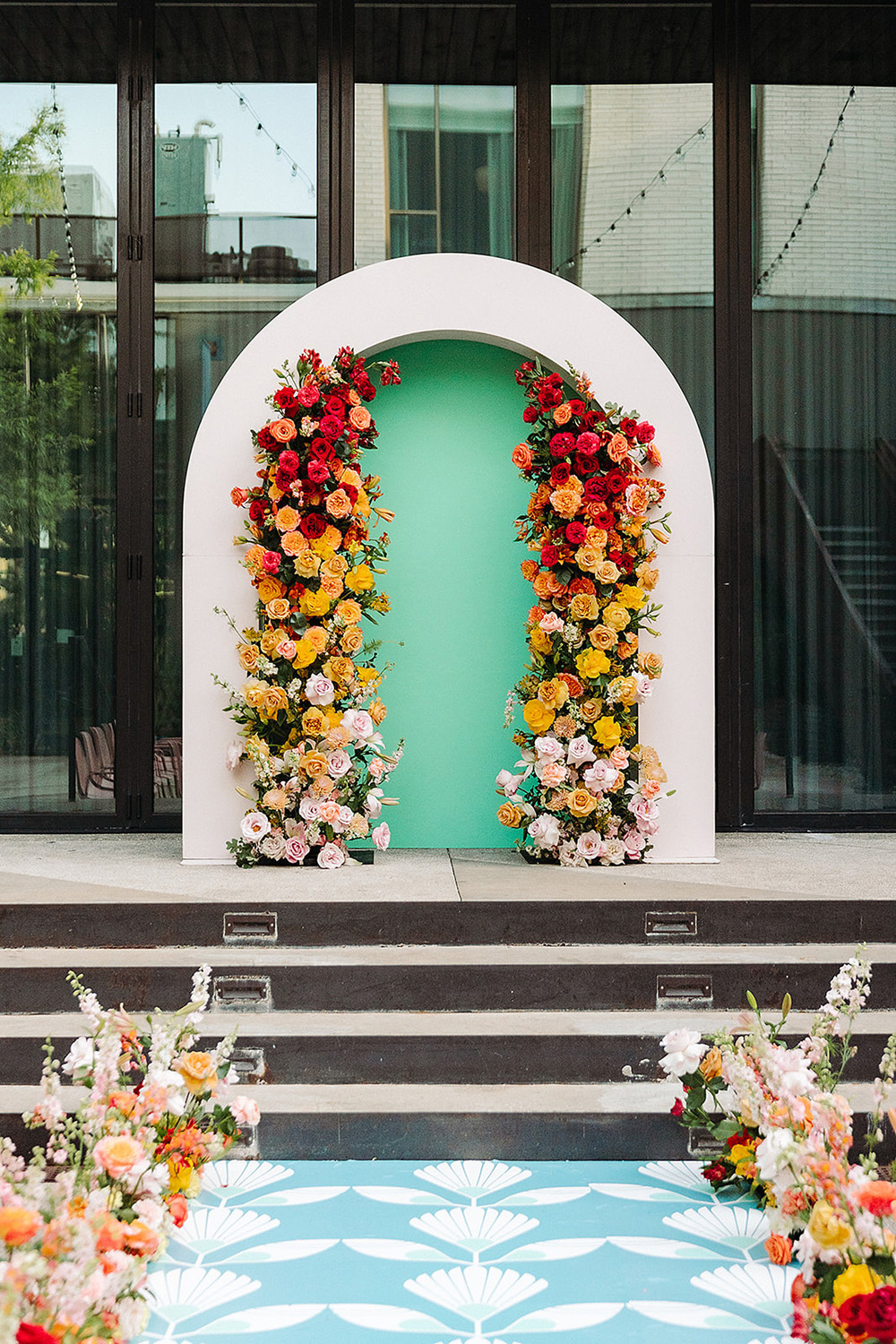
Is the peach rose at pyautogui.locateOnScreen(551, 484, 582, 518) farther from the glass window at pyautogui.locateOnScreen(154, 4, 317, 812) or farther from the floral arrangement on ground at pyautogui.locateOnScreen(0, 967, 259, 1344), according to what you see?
the floral arrangement on ground at pyautogui.locateOnScreen(0, 967, 259, 1344)

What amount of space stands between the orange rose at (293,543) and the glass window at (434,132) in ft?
7.12

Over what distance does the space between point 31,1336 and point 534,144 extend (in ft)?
19.1

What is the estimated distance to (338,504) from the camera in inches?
182

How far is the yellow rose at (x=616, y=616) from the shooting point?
464 centimetres

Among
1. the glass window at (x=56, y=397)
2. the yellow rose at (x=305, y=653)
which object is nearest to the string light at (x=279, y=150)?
the glass window at (x=56, y=397)

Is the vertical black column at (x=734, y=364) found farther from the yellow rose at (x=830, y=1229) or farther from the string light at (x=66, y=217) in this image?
the yellow rose at (x=830, y=1229)

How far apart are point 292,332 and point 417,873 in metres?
2.31

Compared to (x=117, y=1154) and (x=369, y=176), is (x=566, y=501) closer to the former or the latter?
(x=369, y=176)

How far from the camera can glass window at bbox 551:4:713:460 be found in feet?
20.1

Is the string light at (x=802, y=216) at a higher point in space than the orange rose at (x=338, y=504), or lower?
higher

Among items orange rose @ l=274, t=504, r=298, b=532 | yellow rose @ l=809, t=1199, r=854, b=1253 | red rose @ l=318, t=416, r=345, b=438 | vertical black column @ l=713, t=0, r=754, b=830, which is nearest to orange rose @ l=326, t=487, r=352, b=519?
orange rose @ l=274, t=504, r=298, b=532

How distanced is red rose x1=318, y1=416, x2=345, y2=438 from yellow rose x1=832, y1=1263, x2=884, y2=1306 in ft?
11.6

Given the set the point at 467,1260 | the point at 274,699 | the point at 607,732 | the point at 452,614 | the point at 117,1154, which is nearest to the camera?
the point at 117,1154

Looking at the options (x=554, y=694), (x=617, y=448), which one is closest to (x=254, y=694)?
(x=554, y=694)
